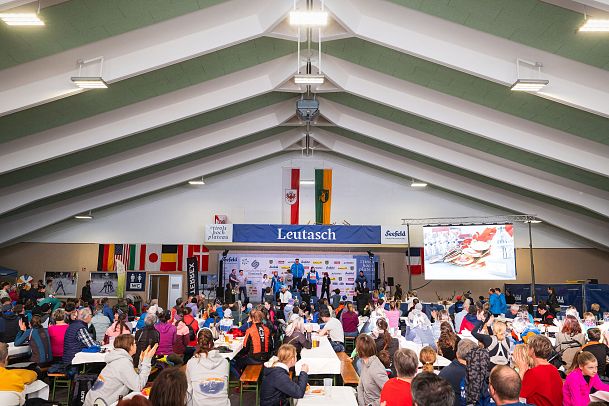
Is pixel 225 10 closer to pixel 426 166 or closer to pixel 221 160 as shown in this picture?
pixel 221 160

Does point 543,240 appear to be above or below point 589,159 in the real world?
below

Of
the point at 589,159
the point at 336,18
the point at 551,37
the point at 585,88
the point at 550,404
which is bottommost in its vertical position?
the point at 550,404

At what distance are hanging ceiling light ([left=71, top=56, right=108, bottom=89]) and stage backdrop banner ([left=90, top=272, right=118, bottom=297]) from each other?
11610 millimetres

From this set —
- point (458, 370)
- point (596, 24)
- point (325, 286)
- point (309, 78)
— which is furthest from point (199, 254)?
point (596, 24)

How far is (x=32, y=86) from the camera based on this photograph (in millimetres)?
8289

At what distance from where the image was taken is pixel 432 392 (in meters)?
2.62

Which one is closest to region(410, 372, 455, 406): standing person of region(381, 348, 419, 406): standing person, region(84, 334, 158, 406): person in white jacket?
region(381, 348, 419, 406): standing person

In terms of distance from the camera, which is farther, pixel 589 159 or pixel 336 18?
pixel 589 159

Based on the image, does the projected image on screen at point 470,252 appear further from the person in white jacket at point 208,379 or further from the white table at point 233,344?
the person in white jacket at point 208,379

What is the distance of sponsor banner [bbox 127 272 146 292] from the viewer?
17.8m

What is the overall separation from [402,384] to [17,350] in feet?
21.5

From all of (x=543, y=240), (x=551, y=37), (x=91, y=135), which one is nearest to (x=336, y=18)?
(x=551, y=37)

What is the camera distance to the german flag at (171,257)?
18269 millimetres

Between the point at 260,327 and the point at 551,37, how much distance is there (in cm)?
697
